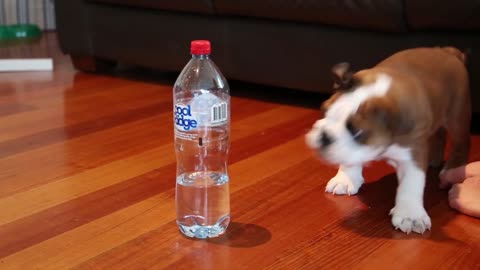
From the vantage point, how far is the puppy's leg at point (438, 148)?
162cm

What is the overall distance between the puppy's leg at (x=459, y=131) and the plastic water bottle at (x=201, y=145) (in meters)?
0.52

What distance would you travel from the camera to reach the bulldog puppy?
118 centimetres

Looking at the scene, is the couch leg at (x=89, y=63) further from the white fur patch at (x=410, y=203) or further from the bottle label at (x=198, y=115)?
the white fur patch at (x=410, y=203)

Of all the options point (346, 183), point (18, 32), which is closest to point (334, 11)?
point (346, 183)

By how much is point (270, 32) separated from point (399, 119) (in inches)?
40.3

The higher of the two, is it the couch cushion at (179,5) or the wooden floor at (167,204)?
the couch cushion at (179,5)

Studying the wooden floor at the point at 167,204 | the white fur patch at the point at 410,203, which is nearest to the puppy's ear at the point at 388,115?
the white fur patch at the point at 410,203

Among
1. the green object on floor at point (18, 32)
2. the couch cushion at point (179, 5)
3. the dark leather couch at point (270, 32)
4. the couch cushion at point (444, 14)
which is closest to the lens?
the couch cushion at point (444, 14)

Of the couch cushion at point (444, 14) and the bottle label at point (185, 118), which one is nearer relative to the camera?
the bottle label at point (185, 118)

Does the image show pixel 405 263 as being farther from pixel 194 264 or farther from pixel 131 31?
pixel 131 31

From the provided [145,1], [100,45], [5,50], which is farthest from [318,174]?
[5,50]

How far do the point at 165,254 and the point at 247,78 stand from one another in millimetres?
1183

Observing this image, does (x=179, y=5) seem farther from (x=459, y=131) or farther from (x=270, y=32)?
(x=459, y=131)

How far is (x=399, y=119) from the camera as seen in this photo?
121 centimetres
